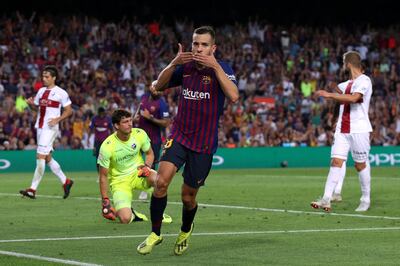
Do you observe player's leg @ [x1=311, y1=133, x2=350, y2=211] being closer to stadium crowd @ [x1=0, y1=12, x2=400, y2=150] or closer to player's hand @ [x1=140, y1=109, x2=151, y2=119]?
player's hand @ [x1=140, y1=109, x2=151, y2=119]

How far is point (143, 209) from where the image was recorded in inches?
664

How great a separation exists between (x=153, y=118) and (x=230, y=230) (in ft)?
20.9

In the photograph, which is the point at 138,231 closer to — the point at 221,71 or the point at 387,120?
the point at 221,71

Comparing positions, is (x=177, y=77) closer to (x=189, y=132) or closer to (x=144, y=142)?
(x=189, y=132)

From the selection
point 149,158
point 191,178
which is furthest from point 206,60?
point 149,158

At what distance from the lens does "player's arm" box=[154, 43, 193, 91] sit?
419 inches

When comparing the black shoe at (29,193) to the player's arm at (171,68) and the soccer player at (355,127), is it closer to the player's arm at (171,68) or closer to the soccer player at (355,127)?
the soccer player at (355,127)

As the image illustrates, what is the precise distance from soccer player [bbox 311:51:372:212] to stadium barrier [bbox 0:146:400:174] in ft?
57.8

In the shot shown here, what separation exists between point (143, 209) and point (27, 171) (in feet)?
53.6

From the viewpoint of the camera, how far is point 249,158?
118 feet

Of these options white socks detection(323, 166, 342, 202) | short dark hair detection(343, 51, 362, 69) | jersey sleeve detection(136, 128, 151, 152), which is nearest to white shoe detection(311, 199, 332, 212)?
white socks detection(323, 166, 342, 202)

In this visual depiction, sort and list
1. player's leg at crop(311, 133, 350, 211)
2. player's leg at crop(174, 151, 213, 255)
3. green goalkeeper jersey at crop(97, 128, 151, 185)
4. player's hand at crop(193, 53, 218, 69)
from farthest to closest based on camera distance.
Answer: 1. player's leg at crop(311, 133, 350, 211)
2. green goalkeeper jersey at crop(97, 128, 151, 185)
3. player's leg at crop(174, 151, 213, 255)
4. player's hand at crop(193, 53, 218, 69)

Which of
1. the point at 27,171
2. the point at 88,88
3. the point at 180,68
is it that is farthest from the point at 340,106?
the point at 88,88

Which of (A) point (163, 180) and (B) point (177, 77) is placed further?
(B) point (177, 77)
